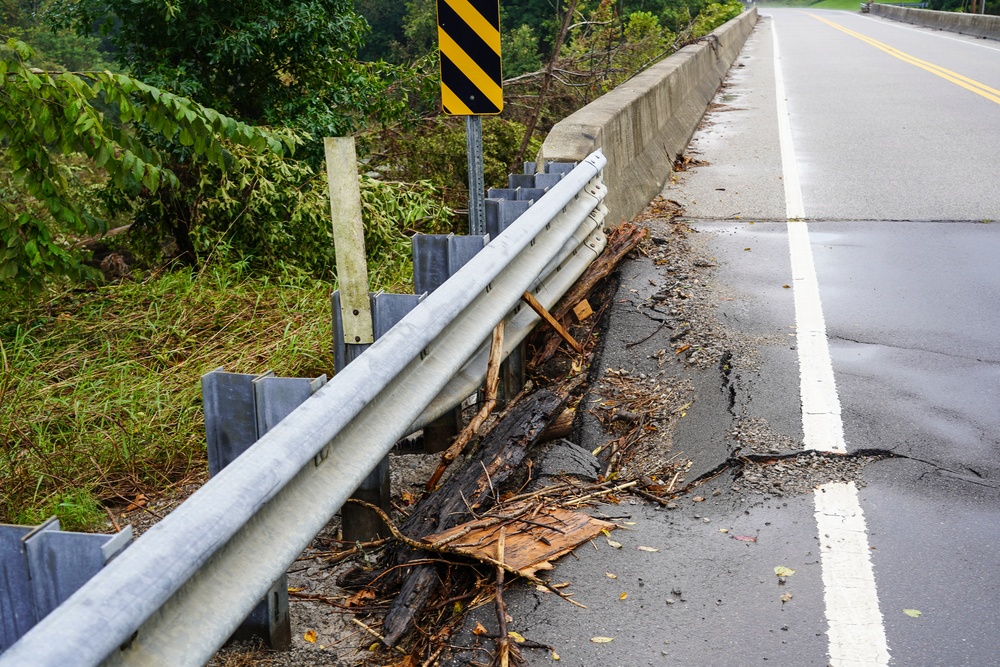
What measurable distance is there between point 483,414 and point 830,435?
1438 millimetres

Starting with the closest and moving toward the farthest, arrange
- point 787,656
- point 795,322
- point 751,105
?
1. point 787,656
2. point 795,322
3. point 751,105

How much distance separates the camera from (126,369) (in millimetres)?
5723

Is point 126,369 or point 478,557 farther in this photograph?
point 126,369

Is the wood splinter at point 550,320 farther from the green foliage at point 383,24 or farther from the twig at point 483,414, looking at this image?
the green foliage at point 383,24

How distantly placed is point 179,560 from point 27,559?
0.27m

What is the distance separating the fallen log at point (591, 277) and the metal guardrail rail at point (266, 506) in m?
1.25

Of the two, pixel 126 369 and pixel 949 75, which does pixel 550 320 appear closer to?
pixel 126 369

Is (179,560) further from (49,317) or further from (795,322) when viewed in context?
(49,317)

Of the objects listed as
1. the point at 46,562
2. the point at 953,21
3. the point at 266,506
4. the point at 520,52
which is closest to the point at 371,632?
the point at 266,506

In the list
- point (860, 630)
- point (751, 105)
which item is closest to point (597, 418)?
point (860, 630)

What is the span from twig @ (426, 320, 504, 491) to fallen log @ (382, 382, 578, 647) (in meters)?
0.07

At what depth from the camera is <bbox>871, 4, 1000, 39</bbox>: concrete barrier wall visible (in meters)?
34.7

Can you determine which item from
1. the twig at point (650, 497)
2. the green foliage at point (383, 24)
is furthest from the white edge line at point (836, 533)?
the green foliage at point (383, 24)

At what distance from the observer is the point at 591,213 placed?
5992mm
